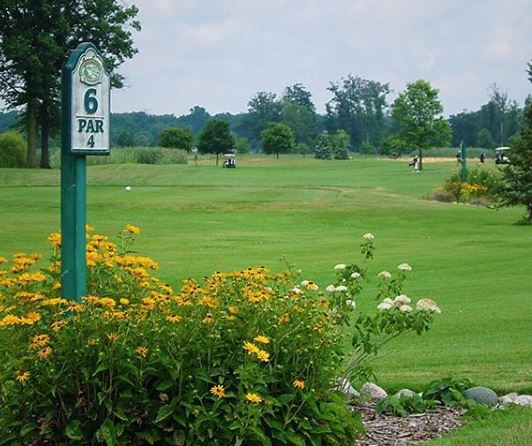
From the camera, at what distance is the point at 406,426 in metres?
6.82

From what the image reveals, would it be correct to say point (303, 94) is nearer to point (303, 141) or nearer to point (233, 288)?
point (303, 141)

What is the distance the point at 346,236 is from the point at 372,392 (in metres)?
23.2

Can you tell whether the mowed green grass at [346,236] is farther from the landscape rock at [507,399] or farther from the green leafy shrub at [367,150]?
the green leafy shrub at [367,150]

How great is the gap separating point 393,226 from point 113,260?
2928 centimetres

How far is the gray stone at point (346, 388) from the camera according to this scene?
683cm

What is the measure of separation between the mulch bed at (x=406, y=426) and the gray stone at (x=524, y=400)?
57cm

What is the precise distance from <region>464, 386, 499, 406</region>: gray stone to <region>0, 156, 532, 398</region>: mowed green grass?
23.5 inches

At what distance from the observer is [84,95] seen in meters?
6.21

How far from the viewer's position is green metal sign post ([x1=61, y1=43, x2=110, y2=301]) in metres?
6.16

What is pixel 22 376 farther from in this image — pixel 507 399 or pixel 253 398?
pixel 507 399

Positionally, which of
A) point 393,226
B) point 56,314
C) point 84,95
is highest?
point 84,95

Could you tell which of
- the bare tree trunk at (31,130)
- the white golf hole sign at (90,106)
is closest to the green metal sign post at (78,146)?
the white golf hole sign at (90,106)

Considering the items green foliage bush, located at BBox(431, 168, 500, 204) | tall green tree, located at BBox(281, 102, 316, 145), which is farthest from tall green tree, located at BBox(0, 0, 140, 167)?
tall green tree, located at BBox(281, 102, 316, 145)

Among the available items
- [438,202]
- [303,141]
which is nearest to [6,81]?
[438,202]
